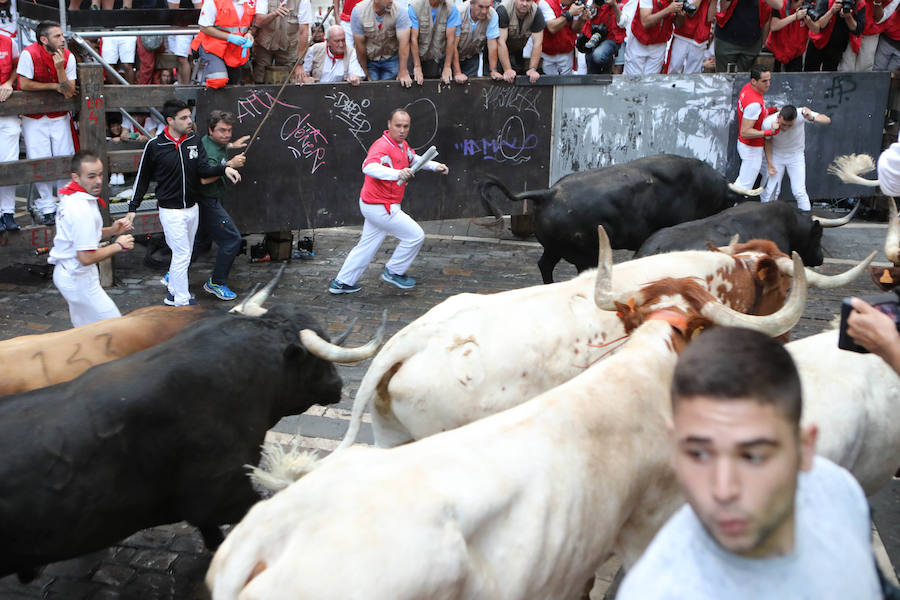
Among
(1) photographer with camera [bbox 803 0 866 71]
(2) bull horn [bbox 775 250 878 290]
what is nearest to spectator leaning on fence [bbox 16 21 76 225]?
(2) bull horn [bbox 775 250 878 290]

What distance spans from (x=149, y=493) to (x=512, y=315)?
1.93 metres

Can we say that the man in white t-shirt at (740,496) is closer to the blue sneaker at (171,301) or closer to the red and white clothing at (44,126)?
the blue sneaker at (171,301)

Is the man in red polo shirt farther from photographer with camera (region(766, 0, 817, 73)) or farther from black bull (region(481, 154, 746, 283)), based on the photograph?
photographer with camera (region(766, 0, 817, 73))

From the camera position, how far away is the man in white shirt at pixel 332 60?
10891 mm

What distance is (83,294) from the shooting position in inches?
266

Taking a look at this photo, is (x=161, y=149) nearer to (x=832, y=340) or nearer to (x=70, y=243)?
(x=70, y=243)

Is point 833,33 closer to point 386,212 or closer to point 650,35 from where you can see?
point 650,35

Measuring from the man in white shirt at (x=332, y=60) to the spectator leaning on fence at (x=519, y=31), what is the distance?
1.83 m

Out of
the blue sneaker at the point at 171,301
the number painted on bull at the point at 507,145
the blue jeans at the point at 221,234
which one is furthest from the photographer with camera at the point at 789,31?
the blue sneaker at the point at 171,301

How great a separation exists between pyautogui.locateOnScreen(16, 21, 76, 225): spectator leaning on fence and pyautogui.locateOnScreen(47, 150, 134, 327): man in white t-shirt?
2.95 meters

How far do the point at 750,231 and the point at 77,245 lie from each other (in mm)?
5069

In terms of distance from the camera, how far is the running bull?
22.0 ft

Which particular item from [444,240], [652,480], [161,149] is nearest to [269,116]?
[161,149]

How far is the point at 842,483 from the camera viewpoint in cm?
202
